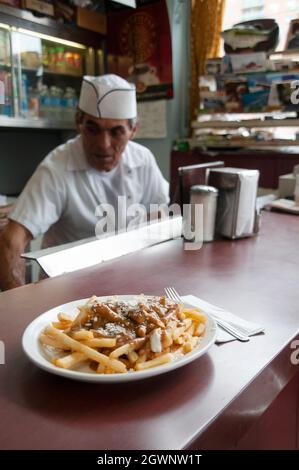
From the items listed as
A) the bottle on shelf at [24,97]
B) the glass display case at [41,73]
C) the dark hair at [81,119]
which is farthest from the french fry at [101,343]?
the bottle on shelf at [24,97]

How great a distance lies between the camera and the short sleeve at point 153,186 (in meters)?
2.46

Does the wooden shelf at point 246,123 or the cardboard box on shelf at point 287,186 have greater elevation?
the wooden shelf at point 246,123

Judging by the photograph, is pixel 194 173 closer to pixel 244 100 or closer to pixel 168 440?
pixel 168 440

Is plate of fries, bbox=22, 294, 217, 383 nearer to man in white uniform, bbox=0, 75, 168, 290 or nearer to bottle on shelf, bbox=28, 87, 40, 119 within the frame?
man in white uniform, bbox=0, 75, 168, 290

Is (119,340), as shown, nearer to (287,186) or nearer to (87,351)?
(87,351)

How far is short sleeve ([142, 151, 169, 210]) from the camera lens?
246cm

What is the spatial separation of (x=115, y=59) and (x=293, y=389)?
138 inches

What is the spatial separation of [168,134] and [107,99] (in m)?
1.65

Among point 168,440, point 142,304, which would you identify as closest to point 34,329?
point 142,304

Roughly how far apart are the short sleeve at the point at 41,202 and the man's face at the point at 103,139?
8.4 inches

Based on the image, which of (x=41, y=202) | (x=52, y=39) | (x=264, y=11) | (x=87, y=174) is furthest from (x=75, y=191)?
(x=264, y=11)

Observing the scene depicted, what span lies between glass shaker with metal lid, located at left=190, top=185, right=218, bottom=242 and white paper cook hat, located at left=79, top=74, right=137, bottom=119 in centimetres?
75

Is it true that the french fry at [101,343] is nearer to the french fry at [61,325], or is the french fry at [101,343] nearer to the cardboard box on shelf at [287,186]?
the french fry at [61,325]

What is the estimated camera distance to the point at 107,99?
2.05 m
